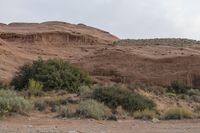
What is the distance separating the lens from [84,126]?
1842 centimetres

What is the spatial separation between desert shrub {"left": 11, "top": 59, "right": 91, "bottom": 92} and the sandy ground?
12.1m

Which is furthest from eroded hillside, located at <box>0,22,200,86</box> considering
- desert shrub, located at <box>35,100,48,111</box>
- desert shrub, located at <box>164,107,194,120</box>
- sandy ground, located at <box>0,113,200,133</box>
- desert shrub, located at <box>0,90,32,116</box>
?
sandy ground, located at <box>0,113,200,133</box>

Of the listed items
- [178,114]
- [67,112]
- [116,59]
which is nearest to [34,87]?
[67,112]

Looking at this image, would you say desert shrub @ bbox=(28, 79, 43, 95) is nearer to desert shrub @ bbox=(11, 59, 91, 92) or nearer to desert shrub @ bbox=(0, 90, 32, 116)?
desert shrub @ bbox=(11, 59, 91, 92)

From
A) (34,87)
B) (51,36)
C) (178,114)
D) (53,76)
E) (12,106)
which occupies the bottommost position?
(34,87)

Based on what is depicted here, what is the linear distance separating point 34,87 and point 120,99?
27.6 feet

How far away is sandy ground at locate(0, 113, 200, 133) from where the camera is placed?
55.1 ft

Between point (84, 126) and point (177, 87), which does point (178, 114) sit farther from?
point (177, 87)

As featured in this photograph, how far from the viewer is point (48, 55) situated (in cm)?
5688

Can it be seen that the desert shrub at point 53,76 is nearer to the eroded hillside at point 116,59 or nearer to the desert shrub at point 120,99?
the eroded hillside at point 116,59

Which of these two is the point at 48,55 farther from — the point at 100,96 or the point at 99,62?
the point at 100,96

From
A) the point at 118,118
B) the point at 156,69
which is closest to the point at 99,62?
the point at 156,69

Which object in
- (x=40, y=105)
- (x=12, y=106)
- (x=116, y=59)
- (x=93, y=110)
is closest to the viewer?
(x=12, y=106)

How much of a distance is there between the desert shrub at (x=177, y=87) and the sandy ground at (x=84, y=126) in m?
20.0
